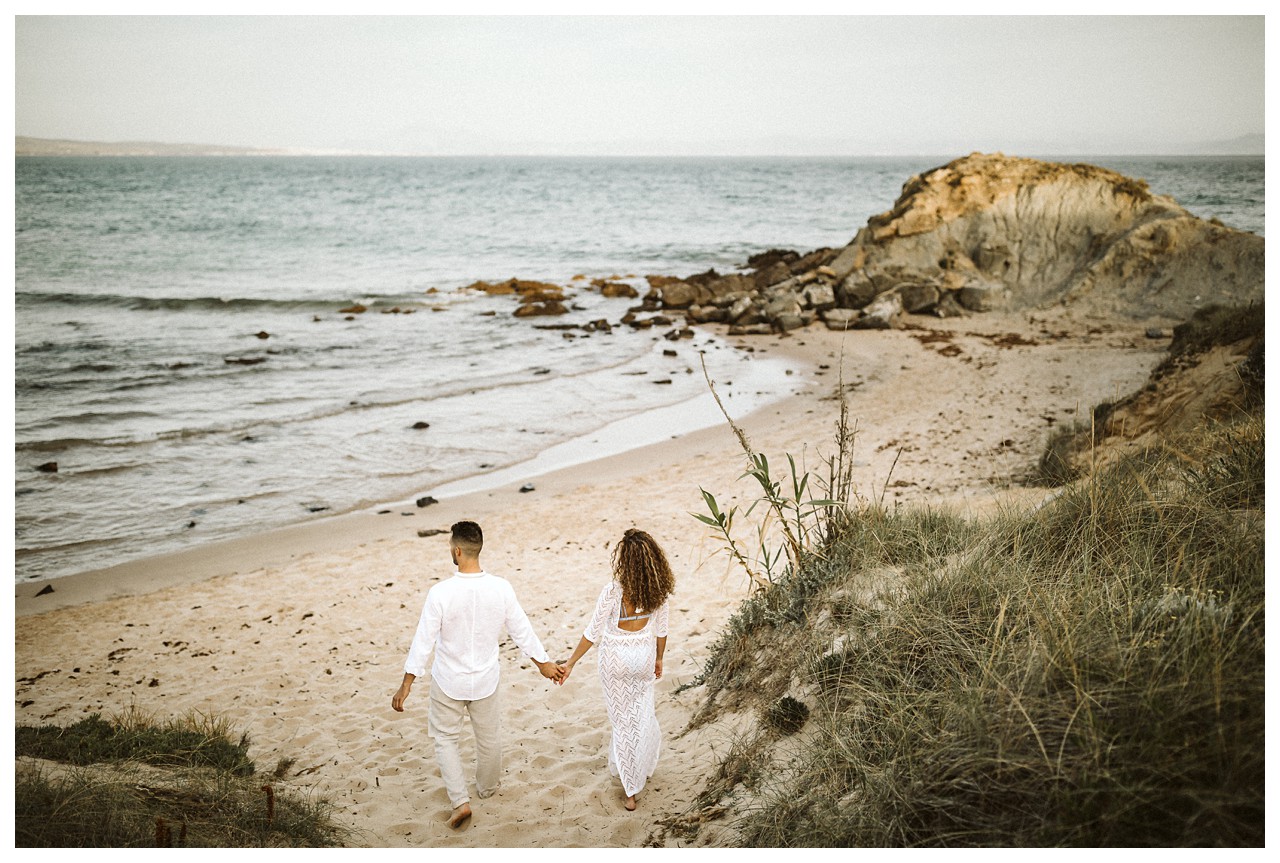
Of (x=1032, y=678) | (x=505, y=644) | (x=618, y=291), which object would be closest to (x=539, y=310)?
(x=618, y=291)

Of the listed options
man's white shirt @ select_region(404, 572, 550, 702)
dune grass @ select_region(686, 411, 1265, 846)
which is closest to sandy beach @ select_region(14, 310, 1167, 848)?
dune grass @ select_region(686, 411, 1265, 846)

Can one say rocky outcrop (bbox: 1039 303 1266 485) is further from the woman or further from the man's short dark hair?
the man's short dark hair

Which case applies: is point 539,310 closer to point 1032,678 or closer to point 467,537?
point 467,537

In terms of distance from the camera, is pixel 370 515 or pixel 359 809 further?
pixel 370 515

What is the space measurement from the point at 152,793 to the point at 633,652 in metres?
2.62

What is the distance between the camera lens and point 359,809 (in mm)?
4637

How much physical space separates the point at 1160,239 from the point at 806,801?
20.7m

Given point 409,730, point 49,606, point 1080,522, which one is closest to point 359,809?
point 409,730

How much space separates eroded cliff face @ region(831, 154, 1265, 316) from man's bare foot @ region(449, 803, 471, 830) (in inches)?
768

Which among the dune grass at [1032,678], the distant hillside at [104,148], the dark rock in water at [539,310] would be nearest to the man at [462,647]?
the dune grass at [1032,678]

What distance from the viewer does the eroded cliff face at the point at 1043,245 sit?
18422mm

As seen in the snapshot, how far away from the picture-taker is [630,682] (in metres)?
4.48
